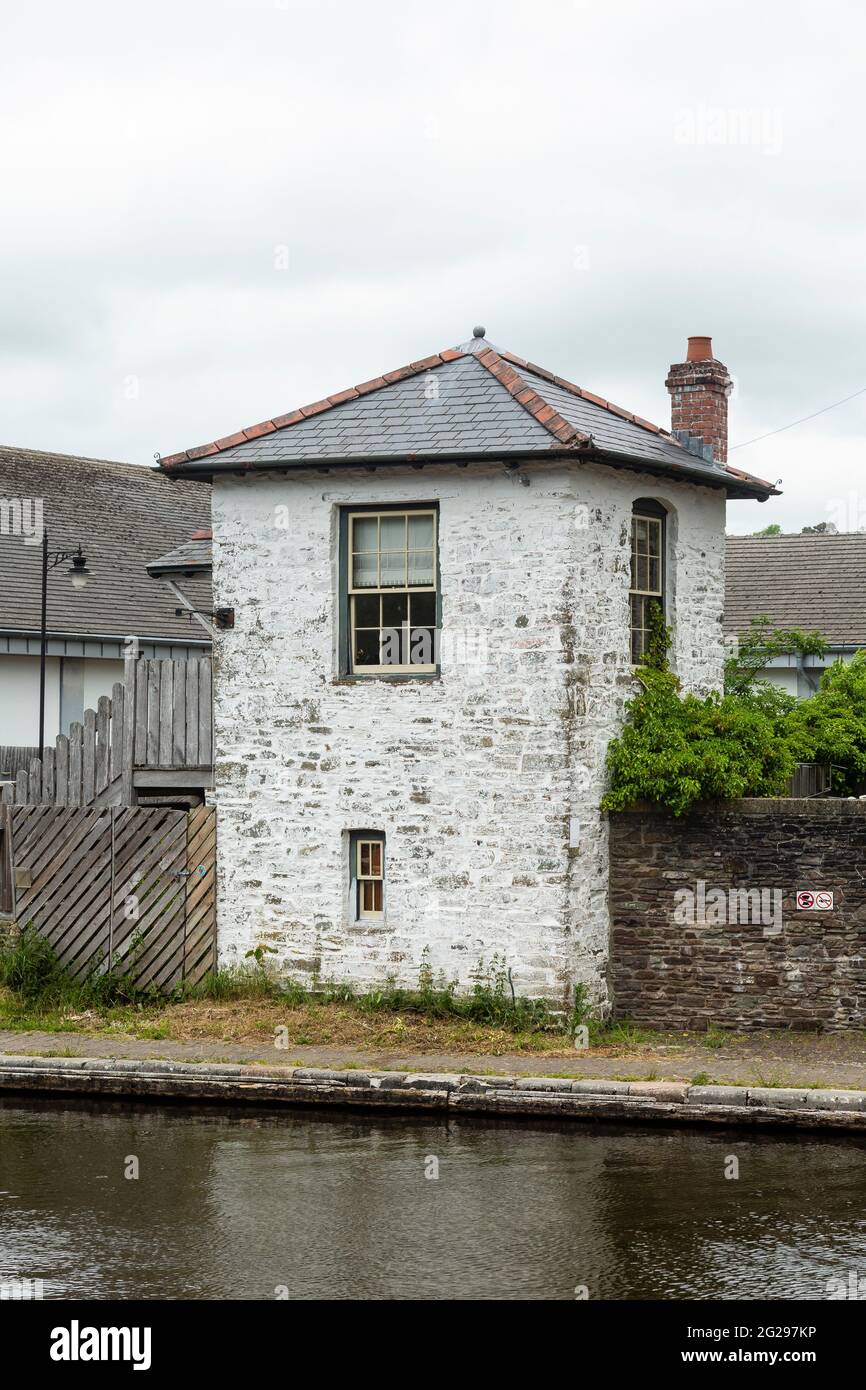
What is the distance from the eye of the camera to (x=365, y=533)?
633 inches

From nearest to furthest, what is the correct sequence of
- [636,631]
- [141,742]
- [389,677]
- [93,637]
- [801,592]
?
[389,677] → [636,631] → [141,742] → [93,637] → [801,592]

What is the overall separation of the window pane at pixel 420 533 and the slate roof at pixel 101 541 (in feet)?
45.4

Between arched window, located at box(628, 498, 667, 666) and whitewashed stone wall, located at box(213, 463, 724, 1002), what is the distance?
18 centimetres

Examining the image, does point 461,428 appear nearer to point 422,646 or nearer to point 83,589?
point 422,646

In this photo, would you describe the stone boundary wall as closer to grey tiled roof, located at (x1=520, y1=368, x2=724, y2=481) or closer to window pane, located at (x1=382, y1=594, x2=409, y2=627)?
window pane, located at (x1=382, y1=594, x2=409, y2=627)

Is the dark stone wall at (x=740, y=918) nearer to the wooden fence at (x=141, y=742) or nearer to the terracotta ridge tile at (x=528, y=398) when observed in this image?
the terracotta ridge tile at (x=528, y=398)

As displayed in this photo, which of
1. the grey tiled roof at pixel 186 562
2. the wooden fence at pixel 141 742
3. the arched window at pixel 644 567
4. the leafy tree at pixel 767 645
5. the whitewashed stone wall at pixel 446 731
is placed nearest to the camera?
the whitewashed stone wall at pixel 446 731

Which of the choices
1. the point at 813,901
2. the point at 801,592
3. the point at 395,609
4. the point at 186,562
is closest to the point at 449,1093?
the point at 813,901

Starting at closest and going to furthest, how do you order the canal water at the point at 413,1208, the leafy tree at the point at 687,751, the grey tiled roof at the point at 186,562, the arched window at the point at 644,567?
the canal water at the point at 413,1208
the leafy tree at the point at 687,751
the arched window at the point at 644,567
the grey tiled roof at the point at 186,562

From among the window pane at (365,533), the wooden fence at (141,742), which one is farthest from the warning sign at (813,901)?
the wooden fence at (141,742)

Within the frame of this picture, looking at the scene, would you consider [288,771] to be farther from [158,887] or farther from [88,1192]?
[88,1192]

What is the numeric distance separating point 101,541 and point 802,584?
1424 centimetres

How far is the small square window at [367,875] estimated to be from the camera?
15.9 meters
